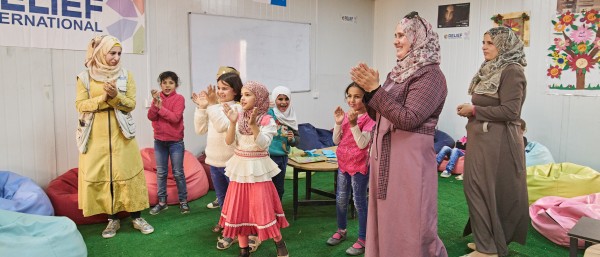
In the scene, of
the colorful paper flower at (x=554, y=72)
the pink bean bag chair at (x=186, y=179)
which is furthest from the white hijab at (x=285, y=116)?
the colorful paper flower at (x=554, y=72)

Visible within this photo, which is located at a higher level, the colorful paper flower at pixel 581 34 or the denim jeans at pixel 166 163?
the colorful paper flower at pixel 581 34

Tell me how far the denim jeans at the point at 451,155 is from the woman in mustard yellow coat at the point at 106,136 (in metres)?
3.63

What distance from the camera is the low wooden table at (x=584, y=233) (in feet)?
6.25

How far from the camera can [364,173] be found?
299 centimetres

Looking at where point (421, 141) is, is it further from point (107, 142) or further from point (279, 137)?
point (107, 142)

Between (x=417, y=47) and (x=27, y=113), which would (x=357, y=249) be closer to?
(x=417, y=47)

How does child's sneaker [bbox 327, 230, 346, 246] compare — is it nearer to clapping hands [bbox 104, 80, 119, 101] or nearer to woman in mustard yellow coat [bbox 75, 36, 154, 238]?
woman in mustard yellow coat [bbox 75, 36, 154, 238]

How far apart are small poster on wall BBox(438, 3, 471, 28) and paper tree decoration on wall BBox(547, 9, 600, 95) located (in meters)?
1.16

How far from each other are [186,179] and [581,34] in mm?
4420

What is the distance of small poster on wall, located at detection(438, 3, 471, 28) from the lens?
6.03m

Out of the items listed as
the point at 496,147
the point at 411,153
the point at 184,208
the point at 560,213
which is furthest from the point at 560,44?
the point at 184,208

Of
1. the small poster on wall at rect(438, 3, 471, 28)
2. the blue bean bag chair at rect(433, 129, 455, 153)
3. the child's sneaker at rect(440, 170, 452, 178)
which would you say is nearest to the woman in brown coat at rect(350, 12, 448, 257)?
the child's sneaker at rect(440, 170, 452, 178)

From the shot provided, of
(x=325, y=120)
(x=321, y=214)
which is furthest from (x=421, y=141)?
(x=325, y=120)

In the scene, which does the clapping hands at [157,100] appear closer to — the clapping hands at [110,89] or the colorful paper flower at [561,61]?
the clapping hands at [110,89]
